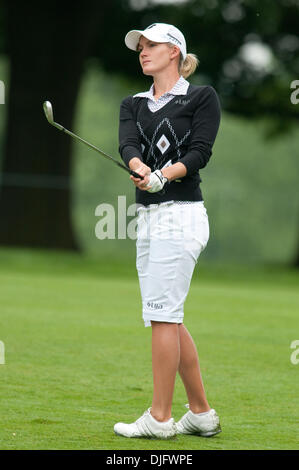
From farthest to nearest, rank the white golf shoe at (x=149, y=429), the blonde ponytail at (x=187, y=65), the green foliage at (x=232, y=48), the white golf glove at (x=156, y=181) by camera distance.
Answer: the green foliage at (x=232, y=48) < the blonde ponytail at (x=187, y=65) < the white golf shoe at (x=149, y=429) < the white golf glove at (x=156, y=181)

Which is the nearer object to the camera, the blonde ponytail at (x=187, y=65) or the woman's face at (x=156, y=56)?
the woman's face at (x=156, y=56)

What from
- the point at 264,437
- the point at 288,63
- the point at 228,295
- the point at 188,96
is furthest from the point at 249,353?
the point at 288,63

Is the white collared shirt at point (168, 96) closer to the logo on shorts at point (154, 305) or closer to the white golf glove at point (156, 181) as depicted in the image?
the white golf glove at point (156, 181)

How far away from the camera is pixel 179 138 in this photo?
539 cm

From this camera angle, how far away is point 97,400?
646 cm

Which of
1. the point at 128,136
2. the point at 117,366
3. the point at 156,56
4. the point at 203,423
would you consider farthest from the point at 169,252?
the point at 117,366

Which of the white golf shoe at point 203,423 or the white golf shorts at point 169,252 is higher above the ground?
the white golf shorts at point 169,252

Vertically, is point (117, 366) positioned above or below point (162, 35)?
below

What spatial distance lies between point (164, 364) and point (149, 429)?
355 millimetres

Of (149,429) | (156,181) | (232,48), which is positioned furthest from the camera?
(232,48)

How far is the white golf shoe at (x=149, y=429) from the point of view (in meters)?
5.25

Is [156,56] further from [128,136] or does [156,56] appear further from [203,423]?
[203,423]

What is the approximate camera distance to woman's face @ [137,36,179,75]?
5520 millimetres

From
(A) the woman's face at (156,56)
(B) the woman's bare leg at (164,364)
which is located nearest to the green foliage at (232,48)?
(A) the woman's face at (156,56)
